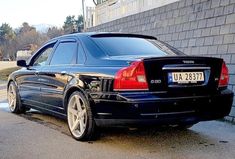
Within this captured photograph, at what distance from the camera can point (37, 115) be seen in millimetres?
7023

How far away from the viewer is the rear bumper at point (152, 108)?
4.12 metres

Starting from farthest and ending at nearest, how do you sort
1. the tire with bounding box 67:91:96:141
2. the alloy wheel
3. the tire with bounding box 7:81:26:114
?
the tire with bounding box 7:81:26:114
the alloy wheel
the tire with bounding box 67:91:96:141

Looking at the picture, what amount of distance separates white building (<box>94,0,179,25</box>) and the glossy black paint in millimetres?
5298

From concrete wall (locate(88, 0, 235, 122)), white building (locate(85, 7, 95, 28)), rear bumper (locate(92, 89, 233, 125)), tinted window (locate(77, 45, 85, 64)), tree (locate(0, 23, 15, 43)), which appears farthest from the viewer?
tree (locate(0, 23, 15, 43))

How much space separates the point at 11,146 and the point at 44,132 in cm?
84

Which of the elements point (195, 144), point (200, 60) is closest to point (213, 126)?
point (195, 144)

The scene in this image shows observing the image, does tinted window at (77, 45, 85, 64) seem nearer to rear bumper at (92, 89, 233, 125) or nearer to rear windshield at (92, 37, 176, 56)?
rear windshield at (92, 37, 176, 56)

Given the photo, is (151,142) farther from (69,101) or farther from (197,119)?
(69,101)

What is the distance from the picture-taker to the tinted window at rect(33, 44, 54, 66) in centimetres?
625

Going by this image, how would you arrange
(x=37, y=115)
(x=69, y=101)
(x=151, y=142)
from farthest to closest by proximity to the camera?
(x=37, y=115), (x=69, y=101), (x=151, y=142)

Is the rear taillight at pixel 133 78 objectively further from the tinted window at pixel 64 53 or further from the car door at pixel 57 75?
the tinted window at pixel 64 53

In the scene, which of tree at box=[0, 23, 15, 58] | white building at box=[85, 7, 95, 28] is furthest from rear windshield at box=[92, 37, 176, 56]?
tree at box=[0, 23, 15, 58]

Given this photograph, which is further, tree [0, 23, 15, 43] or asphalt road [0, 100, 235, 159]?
tree [0, 23, 15, 43]

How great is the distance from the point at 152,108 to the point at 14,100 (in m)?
3.92
